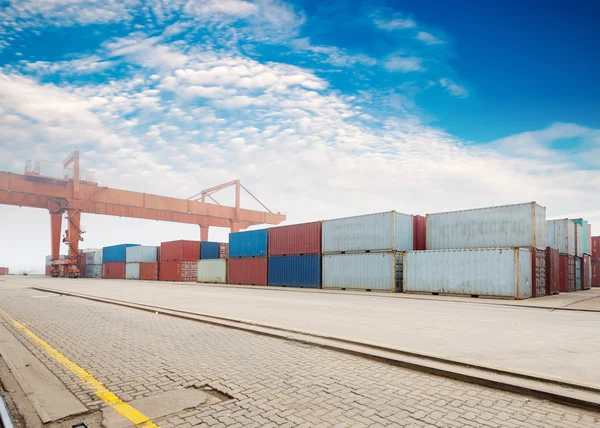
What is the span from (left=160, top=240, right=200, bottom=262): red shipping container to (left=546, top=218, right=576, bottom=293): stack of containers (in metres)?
37.4

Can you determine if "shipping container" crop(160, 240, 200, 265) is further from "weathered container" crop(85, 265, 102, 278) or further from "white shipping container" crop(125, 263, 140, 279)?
"weathered container" crop(85, 265, 102, 278)

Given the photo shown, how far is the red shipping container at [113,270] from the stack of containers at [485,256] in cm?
4948

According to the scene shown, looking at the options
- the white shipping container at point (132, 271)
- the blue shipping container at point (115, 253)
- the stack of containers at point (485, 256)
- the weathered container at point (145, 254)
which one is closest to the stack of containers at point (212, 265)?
the weathered container at point (145, 254)

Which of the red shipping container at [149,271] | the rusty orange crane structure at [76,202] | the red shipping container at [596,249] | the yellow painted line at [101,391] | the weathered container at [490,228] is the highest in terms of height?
the rusty orange crane structure at [76,202]

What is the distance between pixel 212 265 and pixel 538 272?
102ft

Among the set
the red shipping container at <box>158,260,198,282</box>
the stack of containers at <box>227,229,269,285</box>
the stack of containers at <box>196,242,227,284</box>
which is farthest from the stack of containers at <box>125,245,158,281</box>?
the stack of containers at <box>227,229,269,285</box>

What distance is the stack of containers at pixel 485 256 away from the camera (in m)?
20.1

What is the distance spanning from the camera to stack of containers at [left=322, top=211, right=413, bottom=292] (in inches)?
998

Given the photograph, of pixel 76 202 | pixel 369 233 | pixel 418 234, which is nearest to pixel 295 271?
pixel 369 233

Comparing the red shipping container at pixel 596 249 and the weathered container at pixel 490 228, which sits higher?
the weathered container at pixel 490 228

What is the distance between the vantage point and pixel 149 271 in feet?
174

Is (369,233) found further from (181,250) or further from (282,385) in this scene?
(181,250)

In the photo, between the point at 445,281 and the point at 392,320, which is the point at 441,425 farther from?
the point at 445,281

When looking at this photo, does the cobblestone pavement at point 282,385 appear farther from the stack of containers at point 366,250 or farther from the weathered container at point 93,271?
the weathered container at point 93,271
